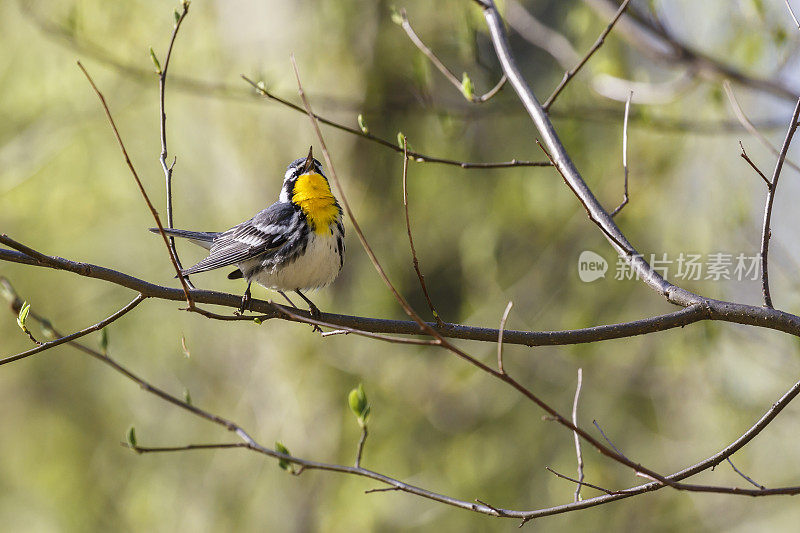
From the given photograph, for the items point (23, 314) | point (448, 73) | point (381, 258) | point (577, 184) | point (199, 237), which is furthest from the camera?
point (381, 258)

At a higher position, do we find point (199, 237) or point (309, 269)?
point (199, 237)

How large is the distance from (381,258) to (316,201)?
376cm

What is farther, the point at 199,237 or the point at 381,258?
the point at 381,258

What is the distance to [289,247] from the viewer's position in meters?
3.80

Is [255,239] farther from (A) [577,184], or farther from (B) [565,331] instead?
(B) [565,331]

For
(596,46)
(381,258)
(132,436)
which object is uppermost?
(381,258)

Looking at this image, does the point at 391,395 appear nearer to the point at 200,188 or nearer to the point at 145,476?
the point at 200,188

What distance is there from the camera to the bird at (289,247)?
3.79m

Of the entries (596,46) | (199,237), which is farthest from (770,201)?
(199,237)

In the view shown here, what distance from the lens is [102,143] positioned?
950 centimetres

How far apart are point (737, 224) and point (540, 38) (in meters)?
1.80

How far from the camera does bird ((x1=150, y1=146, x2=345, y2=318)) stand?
3.79 meters

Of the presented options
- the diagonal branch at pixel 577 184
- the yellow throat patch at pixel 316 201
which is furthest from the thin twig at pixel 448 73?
the yellow throat patch at pixel 316 201

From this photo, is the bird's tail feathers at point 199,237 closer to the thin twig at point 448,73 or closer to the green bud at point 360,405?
the thin twig at point 448,73
